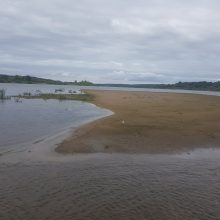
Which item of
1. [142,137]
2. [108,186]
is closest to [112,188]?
[108,186]

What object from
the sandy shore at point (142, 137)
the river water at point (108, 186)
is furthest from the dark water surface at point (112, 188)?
the sandy shore at point (142, 137)

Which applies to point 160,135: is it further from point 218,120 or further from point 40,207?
point 40,207

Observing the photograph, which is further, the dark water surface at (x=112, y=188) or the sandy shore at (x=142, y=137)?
the sandy shore at (x=142, y=137)

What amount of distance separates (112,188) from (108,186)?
0.25 meters

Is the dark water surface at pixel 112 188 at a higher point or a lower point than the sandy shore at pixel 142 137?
lower

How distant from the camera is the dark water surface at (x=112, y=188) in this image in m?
10.7

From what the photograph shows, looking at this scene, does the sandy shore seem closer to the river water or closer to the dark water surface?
the river water

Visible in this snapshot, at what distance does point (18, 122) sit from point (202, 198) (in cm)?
2182

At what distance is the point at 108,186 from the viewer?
1308 cm

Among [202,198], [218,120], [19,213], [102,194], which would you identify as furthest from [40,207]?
[218,120]

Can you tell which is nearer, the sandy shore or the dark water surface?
the dark water surface

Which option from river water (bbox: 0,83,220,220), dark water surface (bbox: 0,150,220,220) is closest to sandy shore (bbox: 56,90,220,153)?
river water (bbox: 0,83,220,220)

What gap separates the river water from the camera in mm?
10750

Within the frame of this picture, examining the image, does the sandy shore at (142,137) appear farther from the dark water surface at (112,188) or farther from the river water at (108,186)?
the dark water surface at (112,188)
